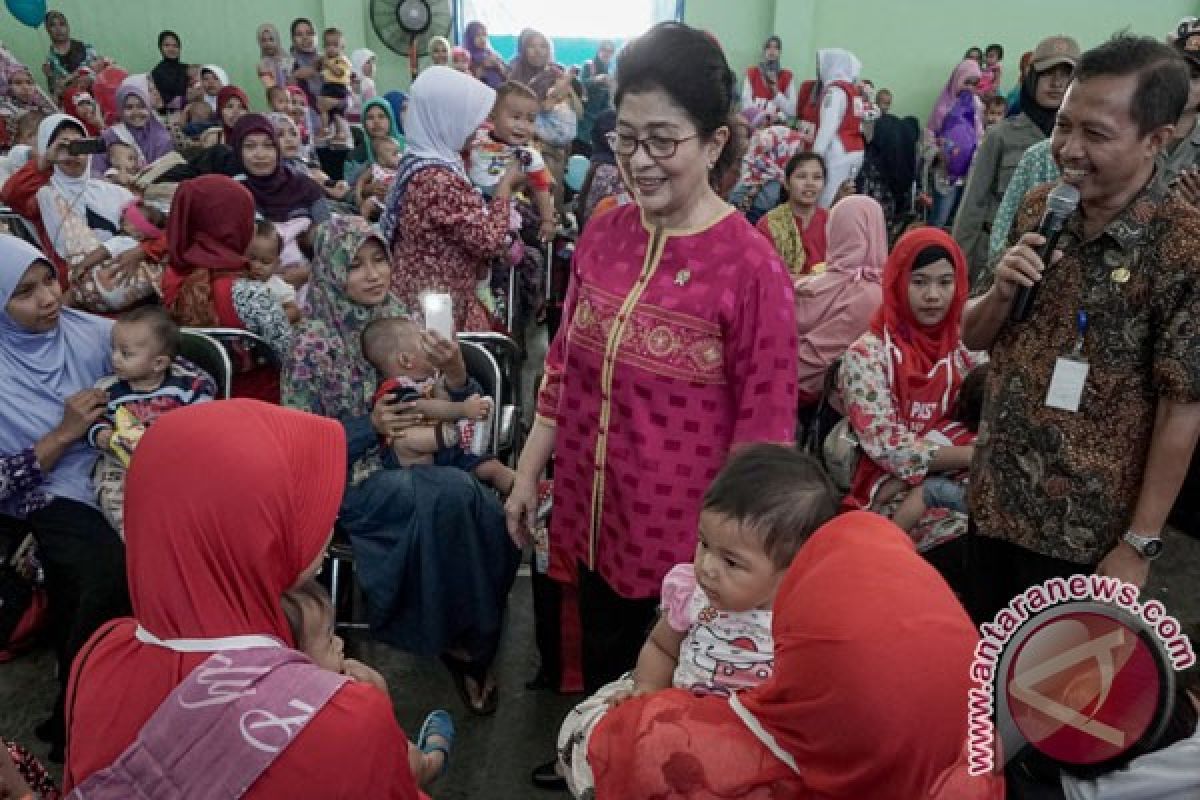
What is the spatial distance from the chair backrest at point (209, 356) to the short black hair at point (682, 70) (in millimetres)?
1539

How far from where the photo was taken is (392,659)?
94.9 inches

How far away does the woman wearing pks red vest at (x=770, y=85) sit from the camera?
8.51m

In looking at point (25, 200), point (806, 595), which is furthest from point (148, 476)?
point (25, 200)

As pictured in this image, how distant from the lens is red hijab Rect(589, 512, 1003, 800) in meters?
0.67

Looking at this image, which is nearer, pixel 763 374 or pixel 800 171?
pixel 763 374

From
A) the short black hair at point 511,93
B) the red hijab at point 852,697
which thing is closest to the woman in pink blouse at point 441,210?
the short black hair at point 511,93

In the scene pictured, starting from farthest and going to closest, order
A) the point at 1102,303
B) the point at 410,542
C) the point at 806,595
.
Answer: the point at 410,542
the point at 1102,303
the point at 806,595

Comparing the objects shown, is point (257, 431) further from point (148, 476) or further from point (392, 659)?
point (392, 659)

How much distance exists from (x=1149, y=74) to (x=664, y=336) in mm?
821

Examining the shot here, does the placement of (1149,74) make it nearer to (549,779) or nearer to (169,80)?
(549,779)

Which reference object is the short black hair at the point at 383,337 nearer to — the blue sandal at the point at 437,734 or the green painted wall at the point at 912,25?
the blue sandal at the point at 437,734

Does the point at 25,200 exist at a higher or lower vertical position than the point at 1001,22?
lower

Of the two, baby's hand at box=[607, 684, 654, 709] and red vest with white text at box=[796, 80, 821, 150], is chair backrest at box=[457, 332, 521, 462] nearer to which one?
baby's hand at box=[607, 684, 654, 709]

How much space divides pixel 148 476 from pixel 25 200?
363 centimetres
